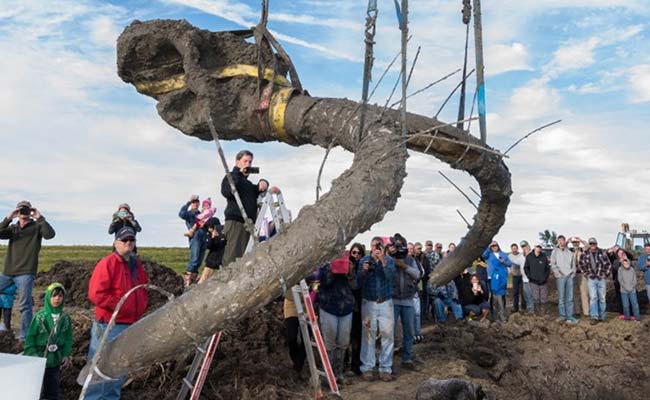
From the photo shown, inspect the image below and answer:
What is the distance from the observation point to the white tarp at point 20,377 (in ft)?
7.80

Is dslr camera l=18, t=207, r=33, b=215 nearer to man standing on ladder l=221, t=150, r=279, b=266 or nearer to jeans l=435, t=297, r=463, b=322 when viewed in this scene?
man standing on ladder l=221, t=150, r=279, b=266

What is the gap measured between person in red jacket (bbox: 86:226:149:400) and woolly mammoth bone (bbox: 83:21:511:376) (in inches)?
35.2

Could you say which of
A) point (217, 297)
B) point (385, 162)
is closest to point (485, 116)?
point (385, 162)

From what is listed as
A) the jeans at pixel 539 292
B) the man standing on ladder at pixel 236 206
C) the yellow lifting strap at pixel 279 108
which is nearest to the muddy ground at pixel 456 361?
the man standing on ladder at pixel 236 206

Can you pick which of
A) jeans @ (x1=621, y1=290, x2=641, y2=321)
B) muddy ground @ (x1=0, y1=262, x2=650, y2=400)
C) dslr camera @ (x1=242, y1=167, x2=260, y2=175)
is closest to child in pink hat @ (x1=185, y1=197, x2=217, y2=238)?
muddy ground @ (x1=0, y1=262, x2=650, y2=400)

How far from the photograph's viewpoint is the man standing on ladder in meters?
5.84

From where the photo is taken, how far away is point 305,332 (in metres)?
5.99

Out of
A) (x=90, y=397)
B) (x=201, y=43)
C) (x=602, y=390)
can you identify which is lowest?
(x=602, y=390)

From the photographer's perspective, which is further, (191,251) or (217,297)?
(191,251)

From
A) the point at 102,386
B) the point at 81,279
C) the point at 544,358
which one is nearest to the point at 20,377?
the point at 102,386

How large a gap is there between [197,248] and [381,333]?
3.69m

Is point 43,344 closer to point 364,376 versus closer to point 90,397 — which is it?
point 90,397

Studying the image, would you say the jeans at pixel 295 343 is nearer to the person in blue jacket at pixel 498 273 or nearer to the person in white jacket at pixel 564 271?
the person in blue jacket at pixel 498 273

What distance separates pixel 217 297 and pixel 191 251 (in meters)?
6.25
